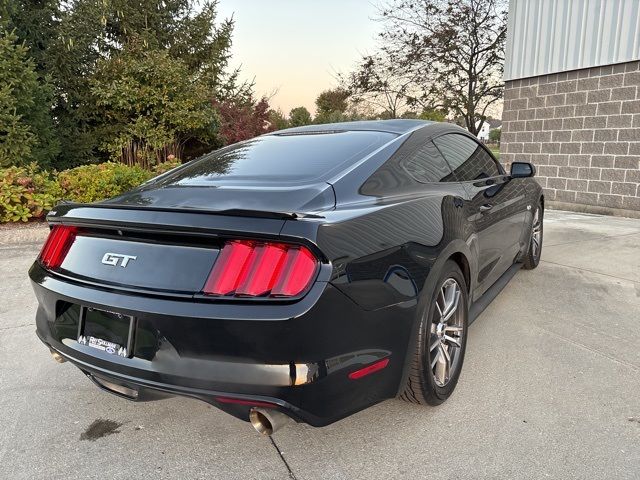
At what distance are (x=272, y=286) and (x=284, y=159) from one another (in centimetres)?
113

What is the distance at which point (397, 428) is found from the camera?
2.35m

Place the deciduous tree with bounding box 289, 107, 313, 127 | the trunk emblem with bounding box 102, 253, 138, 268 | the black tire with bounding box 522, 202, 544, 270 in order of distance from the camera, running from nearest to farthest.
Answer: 1. the trunk emblem with bounding box 102, 253, 138, 268
2. the black tire with bounding box 522, 202, 544, 270
3. the deciduous tree with bounding box 289, 107, 313, 127

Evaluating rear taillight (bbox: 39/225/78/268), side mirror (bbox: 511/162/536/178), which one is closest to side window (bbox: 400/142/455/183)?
side mirror (bbox: 511/162/536/178)

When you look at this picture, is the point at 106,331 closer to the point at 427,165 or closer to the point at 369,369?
the point at 369,369

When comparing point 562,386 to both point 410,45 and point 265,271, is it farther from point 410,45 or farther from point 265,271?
point 410,45

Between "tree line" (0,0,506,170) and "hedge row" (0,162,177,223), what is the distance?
1.87 metres

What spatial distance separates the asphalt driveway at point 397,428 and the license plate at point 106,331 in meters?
0.53

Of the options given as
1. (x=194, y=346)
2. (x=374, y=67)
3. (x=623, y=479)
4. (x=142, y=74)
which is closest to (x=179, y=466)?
(x=194, y=346)

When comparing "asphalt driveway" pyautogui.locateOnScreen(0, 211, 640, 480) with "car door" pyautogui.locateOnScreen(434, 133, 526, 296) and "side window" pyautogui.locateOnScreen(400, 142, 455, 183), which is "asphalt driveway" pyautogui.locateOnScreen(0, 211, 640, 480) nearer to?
"car door" pyautogui.locateOnScreen(434, 133, 526, 296)

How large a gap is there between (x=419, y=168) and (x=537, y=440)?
1.46m

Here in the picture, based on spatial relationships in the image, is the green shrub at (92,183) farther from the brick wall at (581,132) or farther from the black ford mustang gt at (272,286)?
the brick wall at (581,132)

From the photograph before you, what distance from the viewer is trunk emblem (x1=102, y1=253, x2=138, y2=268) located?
201cm

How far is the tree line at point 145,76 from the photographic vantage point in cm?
920

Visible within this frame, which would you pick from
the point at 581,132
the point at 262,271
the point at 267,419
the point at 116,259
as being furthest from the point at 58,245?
the point at 581,132
